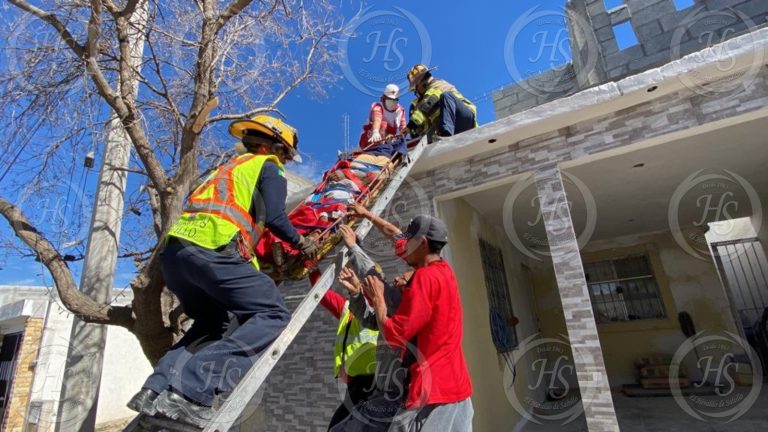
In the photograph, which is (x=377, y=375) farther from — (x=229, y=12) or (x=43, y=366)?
(x=43, y=366)

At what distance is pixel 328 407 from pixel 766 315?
8.56 metres

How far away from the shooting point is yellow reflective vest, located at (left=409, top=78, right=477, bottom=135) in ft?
15.9

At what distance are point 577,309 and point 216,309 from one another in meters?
2.86

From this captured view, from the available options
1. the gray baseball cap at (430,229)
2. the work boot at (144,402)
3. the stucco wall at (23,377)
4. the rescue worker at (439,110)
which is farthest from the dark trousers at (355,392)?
the stucco wall at (23,377)

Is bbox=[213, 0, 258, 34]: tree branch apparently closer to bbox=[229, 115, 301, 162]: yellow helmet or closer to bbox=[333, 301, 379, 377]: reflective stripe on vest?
bbox=[229, 115, 301, 162]: yellow helmet

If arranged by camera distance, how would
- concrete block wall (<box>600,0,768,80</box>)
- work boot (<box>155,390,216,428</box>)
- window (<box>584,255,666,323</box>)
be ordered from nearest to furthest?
work boot (<box>155,390,216,428</box>) < concrete block wall (<box>600,0,768,80</box>) < window (<box>584,255,666,323</box>)

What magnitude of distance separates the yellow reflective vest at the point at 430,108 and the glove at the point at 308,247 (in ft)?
8.80

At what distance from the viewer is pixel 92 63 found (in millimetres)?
3422

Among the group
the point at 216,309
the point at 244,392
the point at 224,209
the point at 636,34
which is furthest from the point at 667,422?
the point at 636,34

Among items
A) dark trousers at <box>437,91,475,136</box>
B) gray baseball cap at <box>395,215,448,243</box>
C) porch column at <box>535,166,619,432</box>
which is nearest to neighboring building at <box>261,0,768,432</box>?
porch column at <box>535,166,619,432</box>

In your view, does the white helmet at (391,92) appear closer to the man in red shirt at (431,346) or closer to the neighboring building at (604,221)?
the neighboring building at (604,221)

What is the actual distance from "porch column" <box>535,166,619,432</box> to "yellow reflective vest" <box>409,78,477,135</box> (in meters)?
1.62

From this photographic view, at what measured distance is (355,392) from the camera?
284cm

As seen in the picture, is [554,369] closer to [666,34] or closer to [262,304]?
[666,34]
